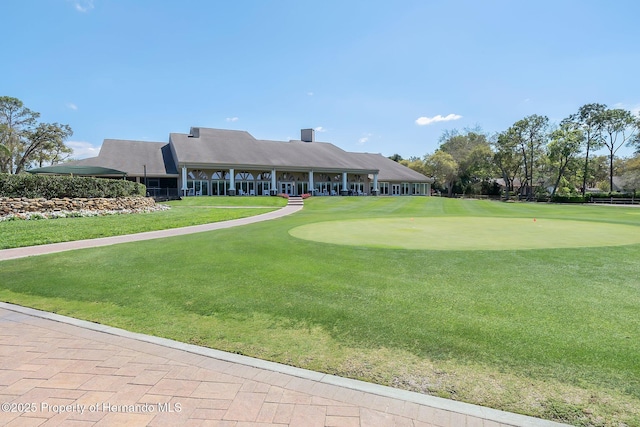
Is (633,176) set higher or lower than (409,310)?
higher

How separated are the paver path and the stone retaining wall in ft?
50.7

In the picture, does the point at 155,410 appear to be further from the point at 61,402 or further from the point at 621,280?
the point at 621,280

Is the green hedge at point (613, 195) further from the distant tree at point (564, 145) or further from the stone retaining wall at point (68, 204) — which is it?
the stone retaining wall at point (68, 204)

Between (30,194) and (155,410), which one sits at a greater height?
(30,194)

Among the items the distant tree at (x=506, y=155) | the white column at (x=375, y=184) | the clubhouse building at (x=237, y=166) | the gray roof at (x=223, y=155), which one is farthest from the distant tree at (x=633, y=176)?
the white column at (x=375, y=184)

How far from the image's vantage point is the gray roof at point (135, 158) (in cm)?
3650

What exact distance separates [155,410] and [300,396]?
3.54ft

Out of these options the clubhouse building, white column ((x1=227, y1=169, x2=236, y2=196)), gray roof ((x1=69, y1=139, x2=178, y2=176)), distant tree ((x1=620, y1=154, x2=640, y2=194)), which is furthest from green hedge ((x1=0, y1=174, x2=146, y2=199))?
distant tree ((x1=620, y1=154, x2=640, y2=194))

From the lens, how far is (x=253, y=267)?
702 centimetres

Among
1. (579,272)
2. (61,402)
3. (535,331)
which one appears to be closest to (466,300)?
(535,331)

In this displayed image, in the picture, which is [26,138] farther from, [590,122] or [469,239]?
[590,122]

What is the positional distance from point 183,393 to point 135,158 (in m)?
41.8

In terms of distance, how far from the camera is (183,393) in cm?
291

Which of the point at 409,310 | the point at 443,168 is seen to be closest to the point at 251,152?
the point at 443,168
